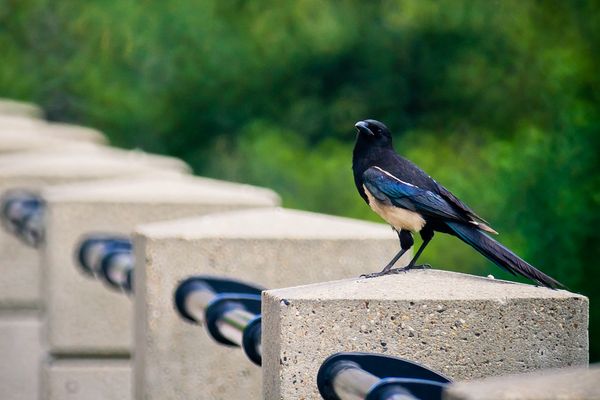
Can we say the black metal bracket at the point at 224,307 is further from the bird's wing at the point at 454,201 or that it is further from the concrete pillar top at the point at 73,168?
the concrete pillar top at the point at 73,168

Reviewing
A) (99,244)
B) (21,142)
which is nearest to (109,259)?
(99,244)

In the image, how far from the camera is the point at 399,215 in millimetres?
3814

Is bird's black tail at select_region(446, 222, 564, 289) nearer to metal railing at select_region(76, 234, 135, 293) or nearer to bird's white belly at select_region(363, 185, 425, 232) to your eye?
bird's white belly at select_region(363, 185, 425, 232)

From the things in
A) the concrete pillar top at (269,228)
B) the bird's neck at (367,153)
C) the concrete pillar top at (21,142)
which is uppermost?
the concrete pillar top at (21,142)

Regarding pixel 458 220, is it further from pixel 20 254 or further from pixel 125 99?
pixel 125 99

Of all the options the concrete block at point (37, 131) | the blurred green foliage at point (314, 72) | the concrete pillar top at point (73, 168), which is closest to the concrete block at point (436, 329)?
the concrete pillar top at point (73, 168)

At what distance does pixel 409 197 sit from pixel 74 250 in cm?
265

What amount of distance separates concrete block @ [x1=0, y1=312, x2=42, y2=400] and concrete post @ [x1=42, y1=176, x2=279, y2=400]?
1181mm

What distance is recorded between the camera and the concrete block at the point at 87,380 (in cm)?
593

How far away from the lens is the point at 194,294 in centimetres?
A: 460

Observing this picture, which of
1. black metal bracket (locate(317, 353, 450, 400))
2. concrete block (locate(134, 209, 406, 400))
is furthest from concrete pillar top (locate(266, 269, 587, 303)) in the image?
concrete block (locate(134, 209, 406, 400))

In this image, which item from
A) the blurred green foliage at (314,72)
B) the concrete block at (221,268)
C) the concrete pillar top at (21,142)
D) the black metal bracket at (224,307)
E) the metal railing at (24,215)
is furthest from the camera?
the blurred green foliage at (314,72)

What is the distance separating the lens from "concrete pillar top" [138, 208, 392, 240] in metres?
4.74

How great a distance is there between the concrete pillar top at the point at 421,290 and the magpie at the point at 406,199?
0.23m
